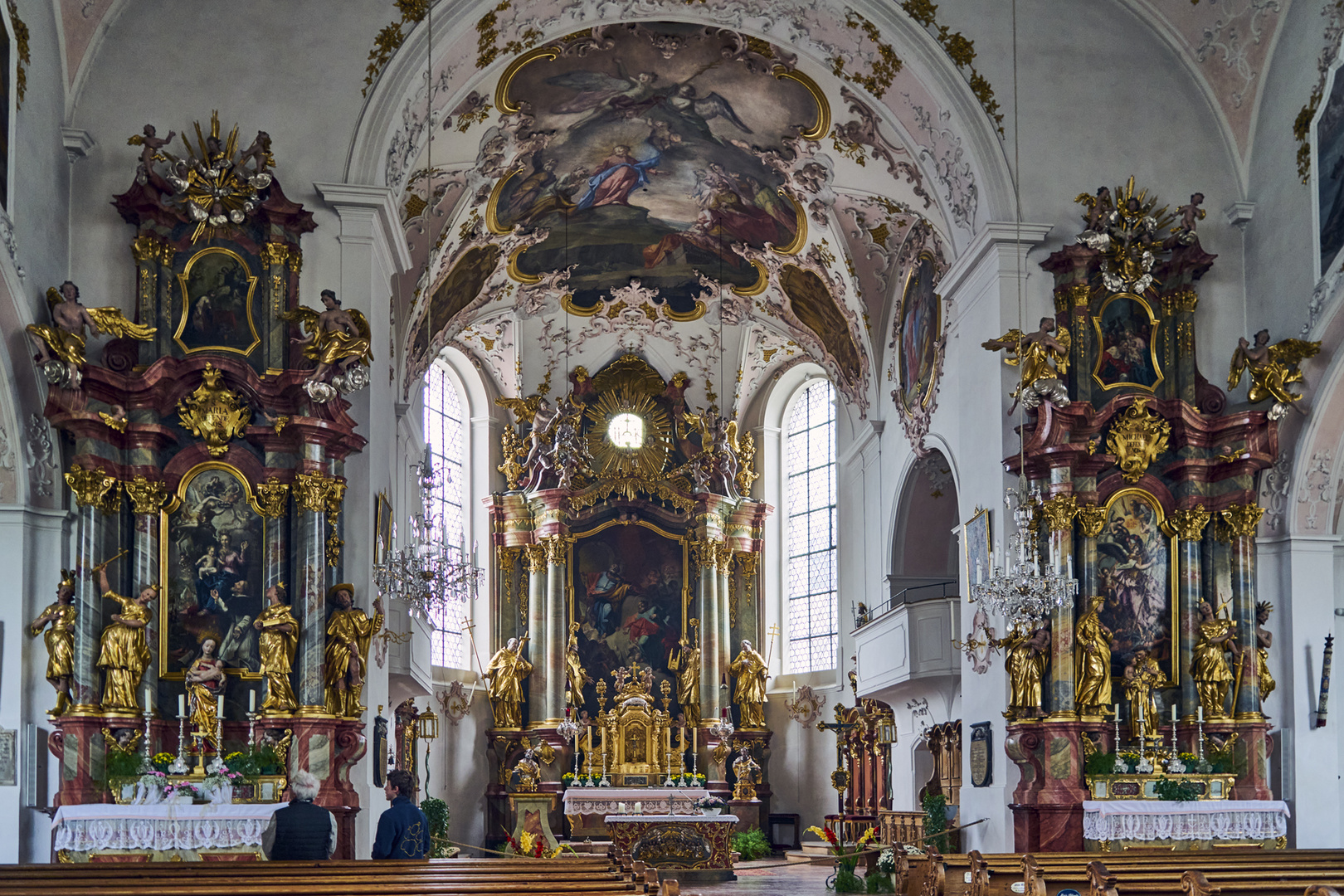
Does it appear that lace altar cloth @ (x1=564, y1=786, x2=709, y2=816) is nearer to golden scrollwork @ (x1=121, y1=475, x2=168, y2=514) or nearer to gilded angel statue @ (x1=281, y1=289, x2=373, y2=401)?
golden scrollwork @ (x1=121, y1=475, x2=168, y2=514)

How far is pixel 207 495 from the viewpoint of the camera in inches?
544

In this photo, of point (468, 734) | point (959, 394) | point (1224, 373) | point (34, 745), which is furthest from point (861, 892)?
point (468, 734)

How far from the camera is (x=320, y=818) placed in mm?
9281

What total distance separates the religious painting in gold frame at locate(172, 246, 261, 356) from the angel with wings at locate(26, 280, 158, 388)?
0.77m

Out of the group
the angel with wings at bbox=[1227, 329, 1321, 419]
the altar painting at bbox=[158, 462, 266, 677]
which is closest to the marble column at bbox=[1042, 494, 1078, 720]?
the angel with wings at bbox=[1227, 329, 1321, 419]

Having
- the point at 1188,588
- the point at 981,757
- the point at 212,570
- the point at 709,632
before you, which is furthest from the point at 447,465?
the point at 1188,588

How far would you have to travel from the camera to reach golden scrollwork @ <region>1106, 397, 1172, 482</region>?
48.3ft

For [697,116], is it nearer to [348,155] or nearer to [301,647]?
[348,155]

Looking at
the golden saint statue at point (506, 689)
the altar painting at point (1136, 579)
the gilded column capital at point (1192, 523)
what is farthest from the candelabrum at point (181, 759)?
the golden saint statue at point (506, 689)

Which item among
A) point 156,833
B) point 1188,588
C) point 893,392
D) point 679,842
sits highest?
point 893,392

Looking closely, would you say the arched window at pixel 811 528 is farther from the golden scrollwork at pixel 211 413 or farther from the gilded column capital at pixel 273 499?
the golden scrollwork at pixel 211 413

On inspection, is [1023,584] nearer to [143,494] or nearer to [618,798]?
[143,494]

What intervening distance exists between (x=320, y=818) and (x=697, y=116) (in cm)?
1183

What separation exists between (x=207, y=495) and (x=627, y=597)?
1361 centimetres
